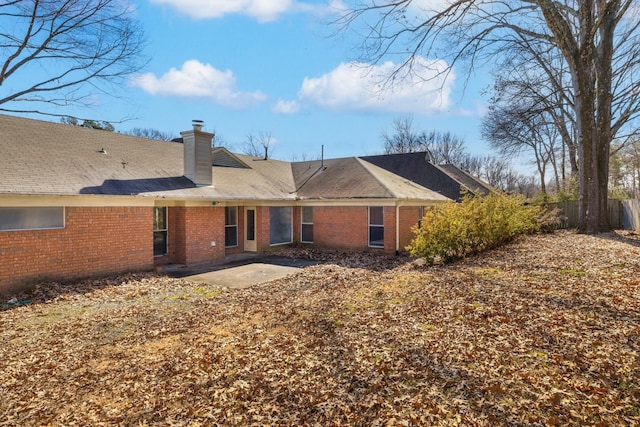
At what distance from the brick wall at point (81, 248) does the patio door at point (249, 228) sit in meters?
4.70

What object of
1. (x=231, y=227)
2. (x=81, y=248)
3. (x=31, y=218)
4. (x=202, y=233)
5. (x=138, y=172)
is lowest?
(x=81, y=248)

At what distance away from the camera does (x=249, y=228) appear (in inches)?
612

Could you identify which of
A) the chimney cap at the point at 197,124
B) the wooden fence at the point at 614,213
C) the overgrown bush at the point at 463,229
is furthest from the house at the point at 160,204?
the wooden fence at the point at 614,213

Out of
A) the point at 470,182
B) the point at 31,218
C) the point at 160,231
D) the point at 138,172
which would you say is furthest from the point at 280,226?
the point at 470,182

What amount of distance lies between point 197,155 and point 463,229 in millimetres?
9383

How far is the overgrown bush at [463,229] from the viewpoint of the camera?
35.5 feet

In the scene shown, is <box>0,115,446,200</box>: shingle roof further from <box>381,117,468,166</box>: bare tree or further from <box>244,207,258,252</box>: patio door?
<box>381,117,468,166</box>: bare tree

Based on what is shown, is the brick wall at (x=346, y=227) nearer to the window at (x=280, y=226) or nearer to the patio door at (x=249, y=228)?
the window at (x=280, y=226)

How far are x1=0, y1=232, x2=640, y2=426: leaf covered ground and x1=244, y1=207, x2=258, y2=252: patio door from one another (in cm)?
696

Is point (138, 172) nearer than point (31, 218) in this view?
No

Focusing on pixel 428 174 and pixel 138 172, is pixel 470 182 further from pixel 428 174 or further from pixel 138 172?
pixel 138 172

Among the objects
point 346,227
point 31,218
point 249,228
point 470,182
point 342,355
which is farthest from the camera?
point 470,182

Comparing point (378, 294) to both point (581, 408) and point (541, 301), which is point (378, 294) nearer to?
point (541, 301)

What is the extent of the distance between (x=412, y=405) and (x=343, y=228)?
12190 mm
